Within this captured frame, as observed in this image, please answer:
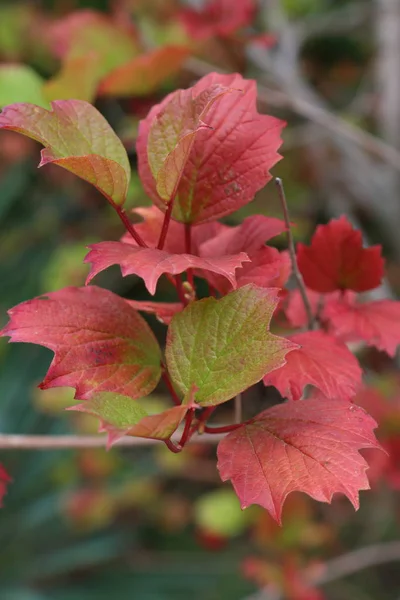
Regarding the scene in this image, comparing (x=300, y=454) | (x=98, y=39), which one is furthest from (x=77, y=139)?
(x=98, y=39)

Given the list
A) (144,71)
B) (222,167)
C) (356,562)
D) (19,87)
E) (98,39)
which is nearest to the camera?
(222,167)

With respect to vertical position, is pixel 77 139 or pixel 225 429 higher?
pixel 77 139

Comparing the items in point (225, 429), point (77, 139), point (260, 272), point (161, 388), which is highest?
point (77, 139)

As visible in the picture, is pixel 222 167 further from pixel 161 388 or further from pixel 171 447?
pixel 161 388

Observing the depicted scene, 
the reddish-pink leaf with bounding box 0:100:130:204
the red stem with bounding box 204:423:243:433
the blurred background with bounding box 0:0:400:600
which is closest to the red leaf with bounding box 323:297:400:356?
the red stem with bounding box 204:423:243:433

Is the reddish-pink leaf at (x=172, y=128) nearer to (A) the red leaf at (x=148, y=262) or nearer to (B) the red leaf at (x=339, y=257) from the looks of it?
(A) the red leaf at (x=148, y=262)

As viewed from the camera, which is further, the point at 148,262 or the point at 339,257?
the point at 339,257

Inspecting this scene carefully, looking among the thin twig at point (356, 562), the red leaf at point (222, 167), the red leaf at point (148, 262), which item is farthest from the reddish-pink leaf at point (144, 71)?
the thin twig at point (356, 562)

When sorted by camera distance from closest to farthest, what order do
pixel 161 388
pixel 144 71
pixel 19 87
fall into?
1. pixel 19 87
2. pixel 144 71
3. pixel 161 388

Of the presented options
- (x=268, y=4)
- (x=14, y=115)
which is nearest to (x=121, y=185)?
(x=14, y=115)
